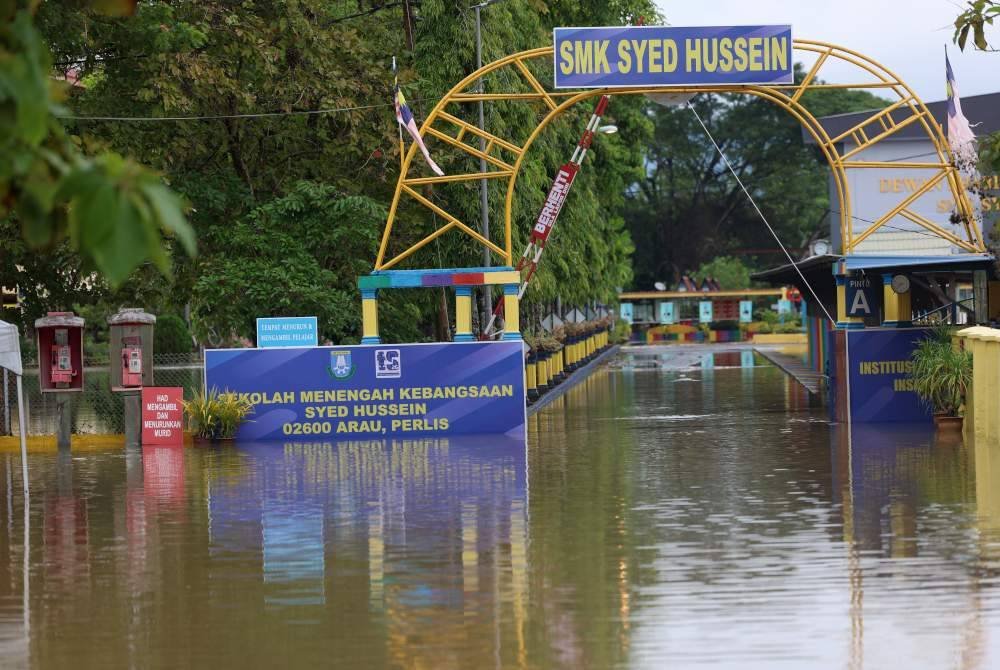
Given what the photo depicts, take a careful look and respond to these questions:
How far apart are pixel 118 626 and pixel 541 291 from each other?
29262 mm

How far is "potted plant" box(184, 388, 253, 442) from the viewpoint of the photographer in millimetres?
26922

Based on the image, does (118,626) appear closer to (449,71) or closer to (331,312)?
(331,312)

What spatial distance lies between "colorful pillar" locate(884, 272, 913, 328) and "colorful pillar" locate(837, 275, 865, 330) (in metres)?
0.51

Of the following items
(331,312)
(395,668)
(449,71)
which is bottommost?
(395,668)

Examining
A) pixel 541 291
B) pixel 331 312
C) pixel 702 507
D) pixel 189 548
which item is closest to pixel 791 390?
pixel 541 291

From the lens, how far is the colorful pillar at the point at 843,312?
1111 inches

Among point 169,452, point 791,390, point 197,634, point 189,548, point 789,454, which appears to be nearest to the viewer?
point 197,634

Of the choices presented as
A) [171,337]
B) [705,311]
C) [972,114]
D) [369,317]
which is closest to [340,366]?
[369,317]

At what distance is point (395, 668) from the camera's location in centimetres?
922

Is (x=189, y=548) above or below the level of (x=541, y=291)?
below

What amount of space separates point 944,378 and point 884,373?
2303mm

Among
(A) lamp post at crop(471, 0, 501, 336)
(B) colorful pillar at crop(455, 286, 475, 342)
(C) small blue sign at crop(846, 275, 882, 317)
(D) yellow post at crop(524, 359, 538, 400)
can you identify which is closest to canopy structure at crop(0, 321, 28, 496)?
(B) colorful pillar at crop(455, 286, 475, 342)

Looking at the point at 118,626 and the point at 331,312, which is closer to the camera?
the point at 118,626

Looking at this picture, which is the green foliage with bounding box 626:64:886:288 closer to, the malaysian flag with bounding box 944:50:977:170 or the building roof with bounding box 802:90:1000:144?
the building roof with bounding box 802:90:1000:144
